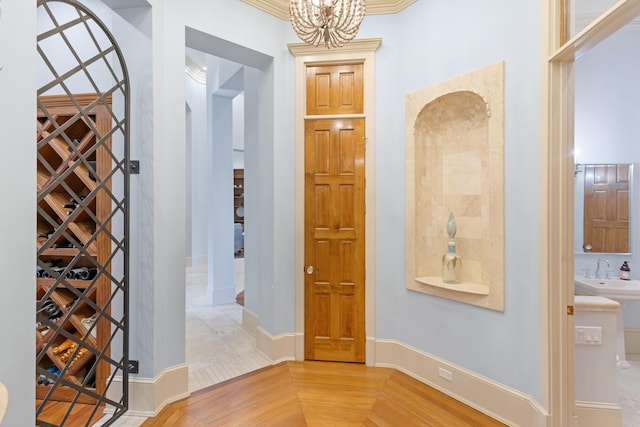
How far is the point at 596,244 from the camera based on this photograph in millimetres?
3359

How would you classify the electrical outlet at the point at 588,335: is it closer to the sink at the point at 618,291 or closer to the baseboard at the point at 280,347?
the sink at the point at 618,291

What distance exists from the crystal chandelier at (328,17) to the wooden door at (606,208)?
2941 mm

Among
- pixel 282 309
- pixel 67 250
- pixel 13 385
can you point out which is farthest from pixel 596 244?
pixel 67 250

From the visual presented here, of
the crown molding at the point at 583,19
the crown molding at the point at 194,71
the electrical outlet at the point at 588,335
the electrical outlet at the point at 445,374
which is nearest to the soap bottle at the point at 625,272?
the electrical outlet at the point at 588,335

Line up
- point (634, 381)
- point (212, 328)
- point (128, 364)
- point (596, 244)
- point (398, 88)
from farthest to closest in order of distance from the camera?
point (212, 328)
point (596, 244)
point (398, 88)
point (634, 381)
point (128, 364)

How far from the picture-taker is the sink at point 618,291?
291 centimetres

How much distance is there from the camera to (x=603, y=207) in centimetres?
333

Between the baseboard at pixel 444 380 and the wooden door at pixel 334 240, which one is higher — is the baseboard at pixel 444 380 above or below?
below

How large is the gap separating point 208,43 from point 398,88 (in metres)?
1.77

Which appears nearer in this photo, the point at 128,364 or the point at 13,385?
the point at 13,385

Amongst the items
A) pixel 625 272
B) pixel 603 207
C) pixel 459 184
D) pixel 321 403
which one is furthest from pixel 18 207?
pixel 625 272

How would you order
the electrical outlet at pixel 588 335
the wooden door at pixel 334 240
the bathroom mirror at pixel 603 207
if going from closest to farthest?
the electrical outlet at pixel 588 335
the wooden door at pixel 334 240
the bathroom mirror at pixel 603 207

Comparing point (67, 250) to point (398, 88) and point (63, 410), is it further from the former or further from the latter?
point (398, 88)

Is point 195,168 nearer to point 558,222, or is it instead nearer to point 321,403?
point 321,403
